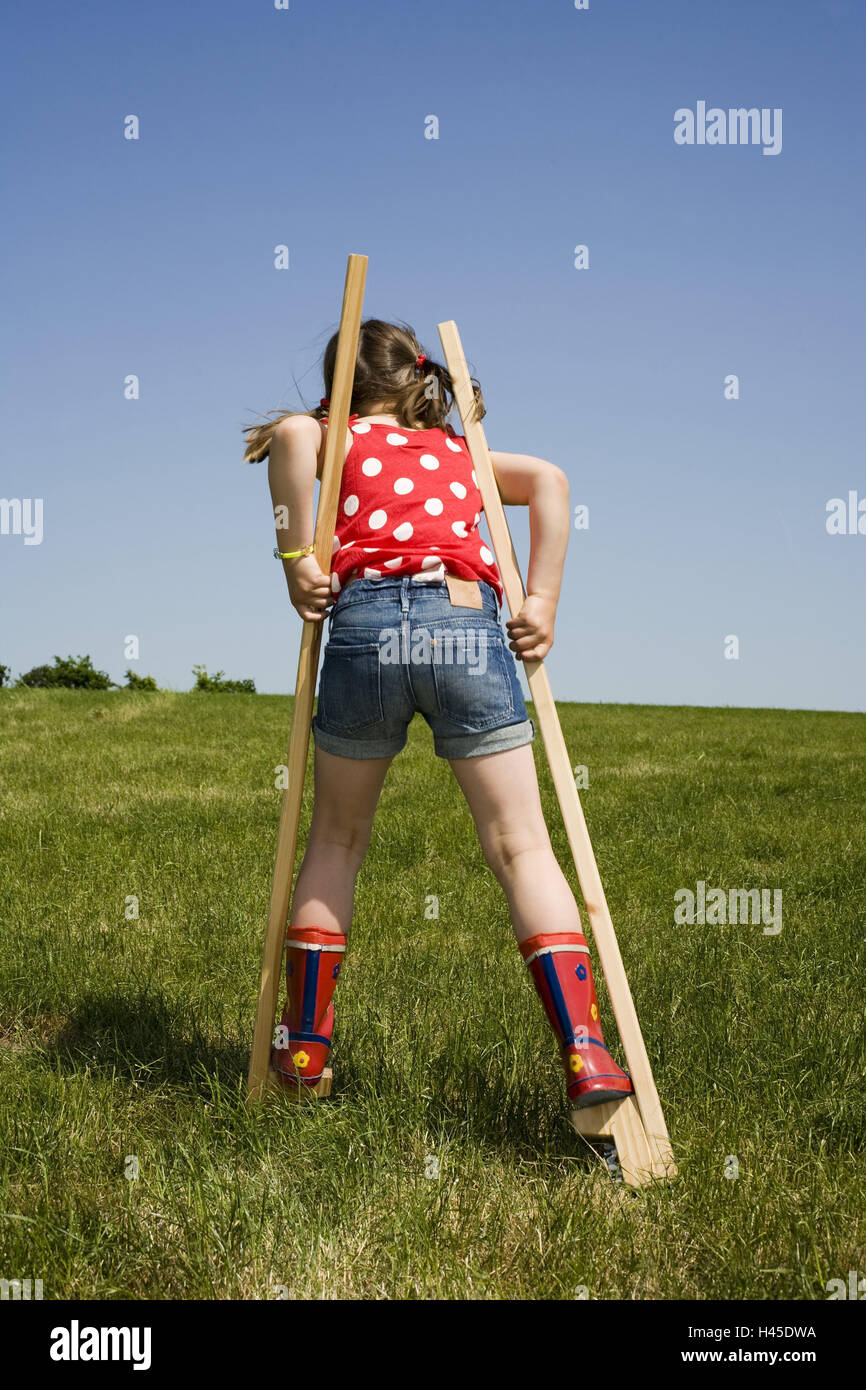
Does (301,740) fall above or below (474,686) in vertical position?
below

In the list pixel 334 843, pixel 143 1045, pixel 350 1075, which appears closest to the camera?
pixel 334 843

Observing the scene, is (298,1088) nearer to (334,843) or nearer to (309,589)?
(334,843)

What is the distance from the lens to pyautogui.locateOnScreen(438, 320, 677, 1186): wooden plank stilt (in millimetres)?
3250

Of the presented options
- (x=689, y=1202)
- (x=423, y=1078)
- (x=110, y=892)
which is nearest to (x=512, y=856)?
(x=423, y=1078)

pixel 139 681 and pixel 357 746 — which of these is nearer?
pixel 357 746

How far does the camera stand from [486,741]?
337 cm

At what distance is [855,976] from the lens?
523 cm

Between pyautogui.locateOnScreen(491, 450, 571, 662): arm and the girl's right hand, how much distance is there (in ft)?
1.92

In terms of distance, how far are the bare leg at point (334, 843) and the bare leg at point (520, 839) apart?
32 cm

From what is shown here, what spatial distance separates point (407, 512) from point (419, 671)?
522 mm

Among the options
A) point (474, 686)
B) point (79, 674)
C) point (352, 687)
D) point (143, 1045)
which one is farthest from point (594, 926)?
point (79, 674)

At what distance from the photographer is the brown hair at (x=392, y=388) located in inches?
148

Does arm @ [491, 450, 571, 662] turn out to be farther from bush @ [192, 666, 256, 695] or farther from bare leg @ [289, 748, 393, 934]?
bush @ [192, 666, 256, 695]

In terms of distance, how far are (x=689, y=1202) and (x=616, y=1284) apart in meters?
0.42
